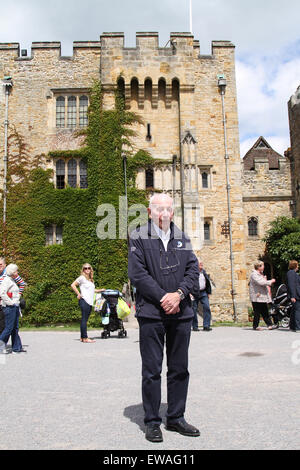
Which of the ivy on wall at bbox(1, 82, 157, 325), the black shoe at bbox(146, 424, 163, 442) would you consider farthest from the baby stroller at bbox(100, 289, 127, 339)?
the black shoe at bbox(146, 424, 163, 442)

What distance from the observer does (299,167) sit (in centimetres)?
2816

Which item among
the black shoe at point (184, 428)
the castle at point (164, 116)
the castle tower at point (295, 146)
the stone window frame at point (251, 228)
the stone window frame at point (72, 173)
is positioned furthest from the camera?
the stone window frame at point (251, 228)

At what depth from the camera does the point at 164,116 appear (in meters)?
21.6

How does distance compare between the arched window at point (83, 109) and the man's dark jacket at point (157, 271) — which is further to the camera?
the arched window at point (83, 109)

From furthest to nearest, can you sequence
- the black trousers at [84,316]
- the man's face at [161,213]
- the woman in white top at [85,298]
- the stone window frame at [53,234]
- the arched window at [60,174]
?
1. the arched window at [60,174]
2. the stone window frame at [53,234]
3. the woman in white top at [85,298]
4. the black trousers at [84,316]
5. the man's face at [161,213]

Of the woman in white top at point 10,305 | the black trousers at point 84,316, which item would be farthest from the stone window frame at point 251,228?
the woman in white top at point 10,305

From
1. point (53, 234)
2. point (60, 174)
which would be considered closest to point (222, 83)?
point (60, 174)

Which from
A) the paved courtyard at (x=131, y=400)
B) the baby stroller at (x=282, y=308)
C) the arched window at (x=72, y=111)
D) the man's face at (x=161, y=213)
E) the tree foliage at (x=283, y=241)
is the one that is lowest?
the paved courtyard at (x=131, y=400)

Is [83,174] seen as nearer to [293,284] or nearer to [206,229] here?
[206,229]

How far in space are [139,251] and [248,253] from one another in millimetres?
25835

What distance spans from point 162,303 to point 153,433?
1081 millimetres

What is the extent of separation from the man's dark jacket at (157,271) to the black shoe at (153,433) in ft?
3.05

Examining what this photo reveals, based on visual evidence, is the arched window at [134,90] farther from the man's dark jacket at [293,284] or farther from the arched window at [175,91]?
the man's dark jacket at [293,284]

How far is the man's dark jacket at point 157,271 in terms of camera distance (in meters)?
4.07
